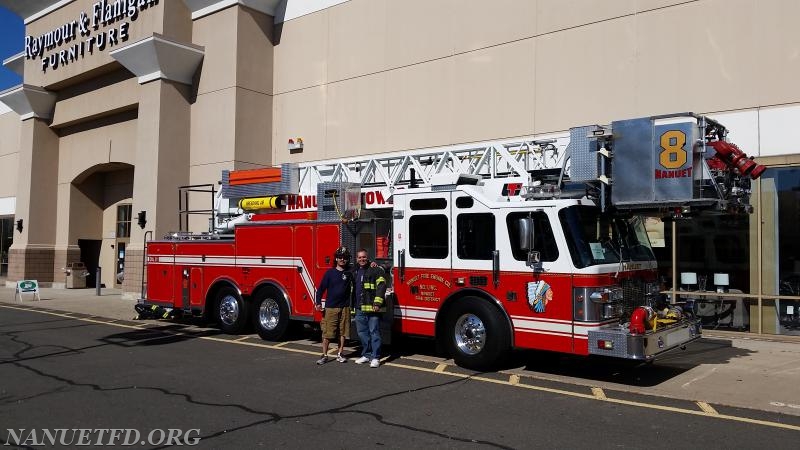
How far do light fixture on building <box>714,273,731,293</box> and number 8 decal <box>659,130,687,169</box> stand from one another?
6.25 m

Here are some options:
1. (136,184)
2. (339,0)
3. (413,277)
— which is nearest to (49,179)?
(136,184)

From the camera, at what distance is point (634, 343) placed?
739cm

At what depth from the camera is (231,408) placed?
682 centimetres

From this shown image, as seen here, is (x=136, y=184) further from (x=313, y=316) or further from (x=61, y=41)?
(x=313, y=316)

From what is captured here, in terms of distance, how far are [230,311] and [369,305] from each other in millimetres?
4479

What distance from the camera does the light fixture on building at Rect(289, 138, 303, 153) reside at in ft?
64.4

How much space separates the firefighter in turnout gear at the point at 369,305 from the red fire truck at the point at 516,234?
1.66ft

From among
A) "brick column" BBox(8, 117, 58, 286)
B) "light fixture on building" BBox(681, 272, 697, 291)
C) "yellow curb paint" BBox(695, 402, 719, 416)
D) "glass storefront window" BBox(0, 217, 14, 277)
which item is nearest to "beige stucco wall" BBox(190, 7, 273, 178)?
"brick column" BBox(8, 117, 58, 286)

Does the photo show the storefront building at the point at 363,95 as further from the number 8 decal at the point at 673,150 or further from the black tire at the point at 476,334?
the black tire at the point at 476,334

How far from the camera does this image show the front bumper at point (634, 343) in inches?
291

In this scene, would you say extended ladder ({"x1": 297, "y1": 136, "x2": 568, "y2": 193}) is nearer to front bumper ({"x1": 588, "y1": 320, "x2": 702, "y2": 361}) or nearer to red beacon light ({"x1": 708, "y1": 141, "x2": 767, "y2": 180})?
red beacon light ({"x1": 708, "y1": 141, "x2": 767, "y2": 180})

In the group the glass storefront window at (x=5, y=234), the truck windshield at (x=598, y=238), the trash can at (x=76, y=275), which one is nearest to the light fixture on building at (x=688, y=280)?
the truck windshield at (x=598, y=238)

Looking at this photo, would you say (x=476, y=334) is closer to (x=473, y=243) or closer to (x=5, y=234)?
(x=473, y=243)

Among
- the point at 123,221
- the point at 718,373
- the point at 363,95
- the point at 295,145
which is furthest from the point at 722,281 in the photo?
the point at 123,221
